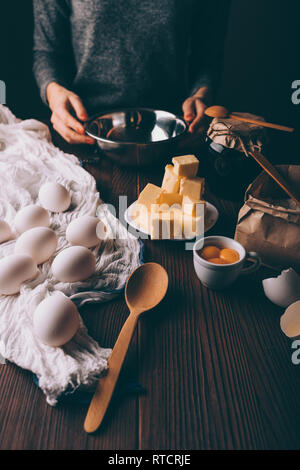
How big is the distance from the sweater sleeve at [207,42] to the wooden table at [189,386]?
3.52 ft

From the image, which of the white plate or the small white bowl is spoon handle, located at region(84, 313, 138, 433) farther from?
the white plate

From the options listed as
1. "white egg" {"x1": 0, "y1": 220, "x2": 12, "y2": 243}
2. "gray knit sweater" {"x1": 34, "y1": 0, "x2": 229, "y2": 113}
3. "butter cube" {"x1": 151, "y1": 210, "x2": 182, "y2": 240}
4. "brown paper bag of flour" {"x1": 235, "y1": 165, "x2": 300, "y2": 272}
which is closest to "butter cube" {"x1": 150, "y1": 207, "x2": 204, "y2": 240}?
"butter cube" {"x1": 151, "y1": 210, "x2": 182, "y2": 240}

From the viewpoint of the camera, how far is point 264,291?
604mm

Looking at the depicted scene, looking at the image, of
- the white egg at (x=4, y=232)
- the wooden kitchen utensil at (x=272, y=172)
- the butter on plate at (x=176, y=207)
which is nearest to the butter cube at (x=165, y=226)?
the butter on plate at (x=176, y=207)

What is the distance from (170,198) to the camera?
29.6 inches

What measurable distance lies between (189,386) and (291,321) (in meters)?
0.21

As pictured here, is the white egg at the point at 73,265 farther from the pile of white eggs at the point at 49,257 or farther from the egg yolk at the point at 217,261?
the egg yolk at the point at 217,261

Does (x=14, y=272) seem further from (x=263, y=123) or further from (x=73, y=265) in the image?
(x=263, y=123)

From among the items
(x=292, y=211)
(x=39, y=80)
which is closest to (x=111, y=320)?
(x=292, y=211)

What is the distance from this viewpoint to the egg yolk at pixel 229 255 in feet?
1.97

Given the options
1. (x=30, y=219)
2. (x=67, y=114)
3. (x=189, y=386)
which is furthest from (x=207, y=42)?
(x=189, y=386)

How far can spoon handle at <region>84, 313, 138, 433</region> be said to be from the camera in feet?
1.40

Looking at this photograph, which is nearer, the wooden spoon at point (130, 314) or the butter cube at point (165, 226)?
the wooden spoon at point (130, 314)
